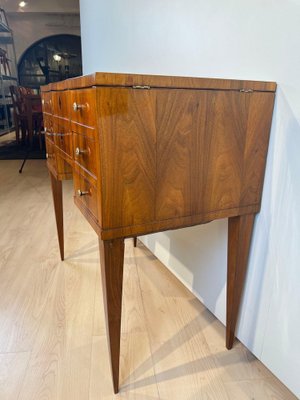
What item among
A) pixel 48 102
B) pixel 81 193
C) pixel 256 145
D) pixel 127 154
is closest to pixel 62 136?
pixel 48 102

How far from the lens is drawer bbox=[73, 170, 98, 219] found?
70cm

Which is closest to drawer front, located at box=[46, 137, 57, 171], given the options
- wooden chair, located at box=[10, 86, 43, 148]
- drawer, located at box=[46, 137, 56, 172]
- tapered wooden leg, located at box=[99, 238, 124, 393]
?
drawer, located at box=[46, 137, 56, 172]

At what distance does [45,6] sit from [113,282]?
211 inches

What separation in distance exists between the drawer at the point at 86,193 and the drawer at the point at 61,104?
0.64ft

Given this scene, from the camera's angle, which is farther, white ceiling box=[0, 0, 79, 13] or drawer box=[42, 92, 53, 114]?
white ceiling box=[0, 0, 79, 13]

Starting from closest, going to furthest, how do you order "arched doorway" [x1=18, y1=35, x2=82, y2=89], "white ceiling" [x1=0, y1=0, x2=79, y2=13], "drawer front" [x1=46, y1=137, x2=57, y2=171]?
"drawer front" [x1=46, y1=137, x2=57, y2=171] → "white ceiling" [x1=0, y1=0, x2=79, y2=13] → "arched doorway" [x1=18, y1=35, x2=82, y2=89]

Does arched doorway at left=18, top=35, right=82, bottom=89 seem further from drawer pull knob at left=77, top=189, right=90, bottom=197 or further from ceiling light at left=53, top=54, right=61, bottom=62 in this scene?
drawer pull knob at left=77, top=189, right=90, bottom=197

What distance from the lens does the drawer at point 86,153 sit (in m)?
0.66

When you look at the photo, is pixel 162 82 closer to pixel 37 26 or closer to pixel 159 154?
pixel 159 154

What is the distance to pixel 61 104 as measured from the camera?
0.96 meters

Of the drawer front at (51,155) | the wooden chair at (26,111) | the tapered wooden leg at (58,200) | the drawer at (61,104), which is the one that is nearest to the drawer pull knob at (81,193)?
the drawer at (61,104)

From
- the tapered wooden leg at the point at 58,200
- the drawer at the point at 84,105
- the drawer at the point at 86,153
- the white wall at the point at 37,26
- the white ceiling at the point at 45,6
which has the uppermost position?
the white ceiling at the point at 45,6

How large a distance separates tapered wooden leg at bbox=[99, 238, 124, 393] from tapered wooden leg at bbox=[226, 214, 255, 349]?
35 centimetres

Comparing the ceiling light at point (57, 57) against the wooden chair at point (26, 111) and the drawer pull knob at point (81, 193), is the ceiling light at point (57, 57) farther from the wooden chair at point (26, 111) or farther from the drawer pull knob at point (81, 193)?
the drawer pull knob at point (81, 193)
